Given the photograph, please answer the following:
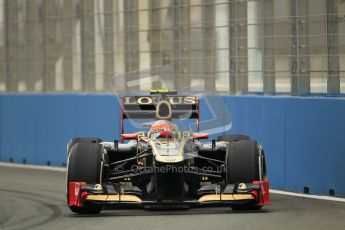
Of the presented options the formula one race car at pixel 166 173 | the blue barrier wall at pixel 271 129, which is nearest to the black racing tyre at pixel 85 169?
the formula one race car at pixel 166 173

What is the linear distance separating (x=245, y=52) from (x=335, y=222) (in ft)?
24.0

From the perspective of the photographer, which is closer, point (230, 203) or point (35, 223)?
point (35, 223)

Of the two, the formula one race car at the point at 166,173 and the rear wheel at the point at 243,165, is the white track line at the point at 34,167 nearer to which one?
the formula one race car at the point at 166,173

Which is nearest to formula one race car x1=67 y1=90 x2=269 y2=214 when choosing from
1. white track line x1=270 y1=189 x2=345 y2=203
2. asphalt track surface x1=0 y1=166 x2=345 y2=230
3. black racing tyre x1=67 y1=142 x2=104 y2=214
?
black racing tyre x1=67 y1=142 x2=104 y2=214

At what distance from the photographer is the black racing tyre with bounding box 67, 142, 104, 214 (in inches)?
610

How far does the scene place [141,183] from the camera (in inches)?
615

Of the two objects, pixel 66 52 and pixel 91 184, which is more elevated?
pixel 66 52

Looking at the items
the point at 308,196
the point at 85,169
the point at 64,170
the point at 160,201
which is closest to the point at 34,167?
the point at 64,170

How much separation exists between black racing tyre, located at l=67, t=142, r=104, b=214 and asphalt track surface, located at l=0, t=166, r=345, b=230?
0.17 meters

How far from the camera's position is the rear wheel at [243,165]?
50.9 feet

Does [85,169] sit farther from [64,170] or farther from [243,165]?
[64,170]

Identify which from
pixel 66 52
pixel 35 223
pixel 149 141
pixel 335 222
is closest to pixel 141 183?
pixel 149 141

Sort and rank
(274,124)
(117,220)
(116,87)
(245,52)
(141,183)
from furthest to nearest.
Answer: (116,87)
(245,52)
(274,124)
(141,183)
(117,220)

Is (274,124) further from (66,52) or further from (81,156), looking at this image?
(66,52)
